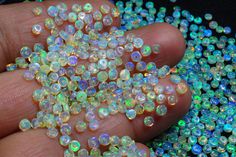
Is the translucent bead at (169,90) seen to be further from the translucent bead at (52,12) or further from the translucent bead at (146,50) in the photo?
the translucent bead at (52,12)

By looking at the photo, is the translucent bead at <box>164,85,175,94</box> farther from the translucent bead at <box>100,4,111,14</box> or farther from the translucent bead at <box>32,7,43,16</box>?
the translucent bead at <box>32,7,43,16</box>

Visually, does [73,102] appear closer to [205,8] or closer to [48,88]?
[48,88]

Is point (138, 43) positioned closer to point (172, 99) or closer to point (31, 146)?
point (172, 99)

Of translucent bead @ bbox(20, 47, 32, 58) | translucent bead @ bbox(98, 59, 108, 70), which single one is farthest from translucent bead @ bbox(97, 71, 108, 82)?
translucent bead @ bbox(20, 47, 32, 58)

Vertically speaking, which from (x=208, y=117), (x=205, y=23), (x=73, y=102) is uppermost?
(x=205, y=23)

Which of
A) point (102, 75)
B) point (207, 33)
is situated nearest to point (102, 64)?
point (102, 75)

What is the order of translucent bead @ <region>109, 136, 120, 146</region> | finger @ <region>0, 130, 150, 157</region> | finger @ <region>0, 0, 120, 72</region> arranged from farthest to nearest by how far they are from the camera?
finger @ <region>0, 0, 120, 72</region> < translucent bead @ <region>109, 136, 120, 146</region> < finger @ <region>0, 130, 150, 157</region>

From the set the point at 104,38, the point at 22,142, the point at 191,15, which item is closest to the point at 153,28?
the point at 104,38
